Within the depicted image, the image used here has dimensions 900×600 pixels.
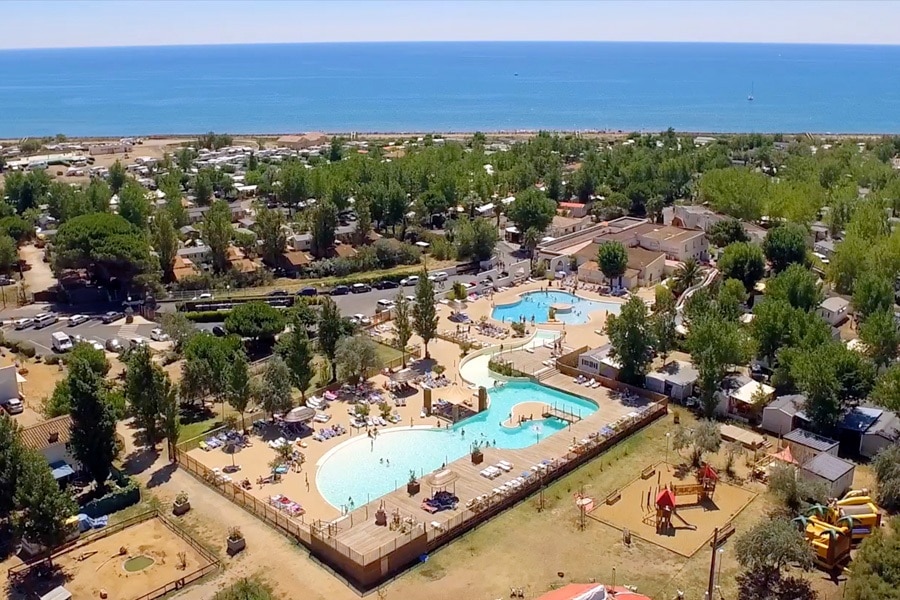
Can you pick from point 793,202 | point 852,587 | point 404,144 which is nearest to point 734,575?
point 852,587

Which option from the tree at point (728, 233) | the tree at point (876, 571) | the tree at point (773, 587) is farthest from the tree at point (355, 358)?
the tree at point (728, 233)

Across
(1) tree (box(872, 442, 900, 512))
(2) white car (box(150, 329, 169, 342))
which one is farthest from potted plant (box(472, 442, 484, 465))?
(2) white car (box(150, 329, 169, 342))

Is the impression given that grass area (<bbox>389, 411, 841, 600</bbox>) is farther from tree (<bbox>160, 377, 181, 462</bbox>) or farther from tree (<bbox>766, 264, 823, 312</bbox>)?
tree (<bbox>766, 264, 823, 312</bbox>)

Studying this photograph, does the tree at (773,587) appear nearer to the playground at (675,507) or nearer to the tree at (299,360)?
the playground at (675,507)

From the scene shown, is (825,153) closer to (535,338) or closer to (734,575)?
(535,338)

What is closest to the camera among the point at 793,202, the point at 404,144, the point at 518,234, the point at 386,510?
the point at 386,510
